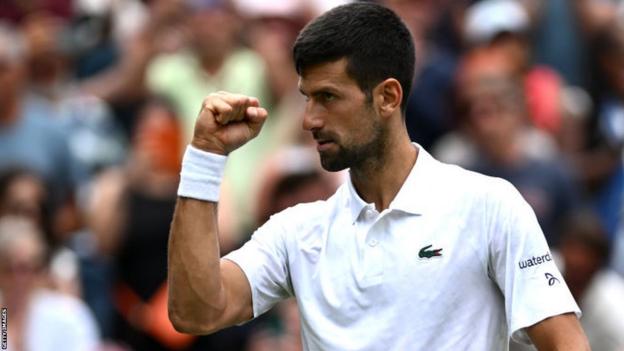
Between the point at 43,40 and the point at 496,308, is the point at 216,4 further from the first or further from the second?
the point at 496,308

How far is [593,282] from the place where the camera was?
8547mm

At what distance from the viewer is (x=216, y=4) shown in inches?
400

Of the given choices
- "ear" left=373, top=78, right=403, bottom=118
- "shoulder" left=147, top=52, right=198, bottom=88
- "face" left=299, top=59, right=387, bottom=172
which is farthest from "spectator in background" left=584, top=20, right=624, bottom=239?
"face" left=299, top=59, right=387, bottom=172

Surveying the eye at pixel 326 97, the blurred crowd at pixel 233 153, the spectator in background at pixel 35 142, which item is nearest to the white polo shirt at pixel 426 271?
the eye at pixel 326 97

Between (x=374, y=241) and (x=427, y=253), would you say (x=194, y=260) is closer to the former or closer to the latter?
(x=374, y=241)

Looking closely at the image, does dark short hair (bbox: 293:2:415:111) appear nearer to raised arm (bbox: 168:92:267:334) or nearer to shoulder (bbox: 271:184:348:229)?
raised arm (bbox: 168:92:267:334)

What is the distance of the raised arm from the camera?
4750 millimetres

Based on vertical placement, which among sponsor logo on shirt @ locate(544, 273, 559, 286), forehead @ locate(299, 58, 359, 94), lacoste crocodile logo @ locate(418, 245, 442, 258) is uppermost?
forehead @ locate(299, 58, 359, 94)

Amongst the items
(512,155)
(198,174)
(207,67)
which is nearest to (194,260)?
(198,174)

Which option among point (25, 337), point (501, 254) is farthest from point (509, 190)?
point (25, 337)

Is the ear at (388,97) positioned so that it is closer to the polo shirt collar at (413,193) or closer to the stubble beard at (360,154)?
the stubble beard at (360,154)

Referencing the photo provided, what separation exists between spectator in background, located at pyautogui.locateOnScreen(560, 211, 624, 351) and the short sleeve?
3588mm

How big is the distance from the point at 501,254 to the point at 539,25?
21.0ft

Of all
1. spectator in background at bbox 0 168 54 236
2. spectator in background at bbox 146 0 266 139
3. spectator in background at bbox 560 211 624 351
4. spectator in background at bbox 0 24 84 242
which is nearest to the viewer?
spectator in background at bbox 560 211 624 351
